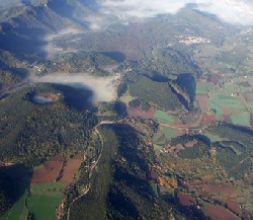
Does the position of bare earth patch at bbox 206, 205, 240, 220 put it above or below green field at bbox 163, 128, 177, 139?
below

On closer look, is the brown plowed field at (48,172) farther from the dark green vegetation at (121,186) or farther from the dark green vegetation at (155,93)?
the dark green vegetation at (155,93)

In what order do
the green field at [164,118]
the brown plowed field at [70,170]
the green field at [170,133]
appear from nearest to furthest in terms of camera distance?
the brown plowed field at [70,170] < the green field at [170,133] < the green field at [164,118]

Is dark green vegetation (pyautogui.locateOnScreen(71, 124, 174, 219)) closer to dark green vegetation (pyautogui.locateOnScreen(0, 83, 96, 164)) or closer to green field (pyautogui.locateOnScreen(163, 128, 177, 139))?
dark green vegetation (pyautogui.locateOnScreen(0, 83, 96, 164))


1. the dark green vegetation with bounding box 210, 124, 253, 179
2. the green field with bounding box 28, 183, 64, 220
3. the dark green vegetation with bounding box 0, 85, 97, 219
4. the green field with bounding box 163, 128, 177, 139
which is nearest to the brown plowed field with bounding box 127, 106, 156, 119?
the green field with bounding box 163, 128, 177, 139

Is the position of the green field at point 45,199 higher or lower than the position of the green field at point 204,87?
lower

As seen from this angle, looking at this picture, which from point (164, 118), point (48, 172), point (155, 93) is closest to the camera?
point (48, 172)

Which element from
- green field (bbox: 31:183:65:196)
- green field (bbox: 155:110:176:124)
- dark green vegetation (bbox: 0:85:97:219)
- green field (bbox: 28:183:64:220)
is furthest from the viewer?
green field (bbox: 155:110:176:124)

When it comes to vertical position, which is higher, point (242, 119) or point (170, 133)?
point (242, 119)

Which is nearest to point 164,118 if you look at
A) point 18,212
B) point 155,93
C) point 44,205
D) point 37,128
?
point 155,93

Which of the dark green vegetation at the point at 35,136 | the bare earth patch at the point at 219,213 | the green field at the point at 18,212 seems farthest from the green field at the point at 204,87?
the green field at the point at 18,212

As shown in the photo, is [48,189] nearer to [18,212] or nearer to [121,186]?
[18,212]
